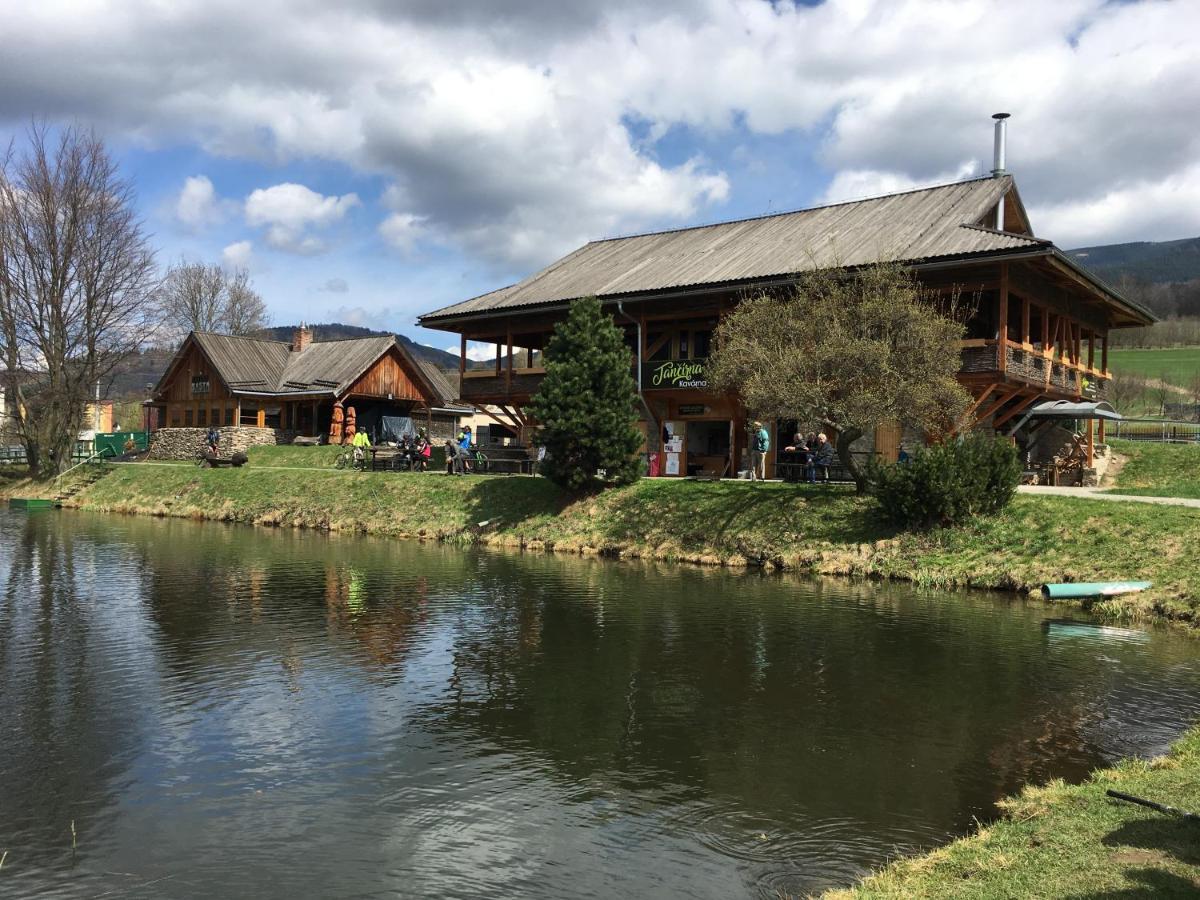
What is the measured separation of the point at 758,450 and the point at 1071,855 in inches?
820

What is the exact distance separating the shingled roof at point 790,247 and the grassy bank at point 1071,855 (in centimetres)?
1764

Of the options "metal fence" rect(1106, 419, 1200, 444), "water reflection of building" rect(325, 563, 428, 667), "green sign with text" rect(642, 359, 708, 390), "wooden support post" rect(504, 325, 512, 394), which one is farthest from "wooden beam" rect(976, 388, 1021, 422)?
"metal fence" rect(1106, 419, 1200, 444)

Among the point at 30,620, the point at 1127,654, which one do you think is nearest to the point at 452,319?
the point at 30,620

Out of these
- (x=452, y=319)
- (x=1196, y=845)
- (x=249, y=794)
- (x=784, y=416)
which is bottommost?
(x=249, y=794)

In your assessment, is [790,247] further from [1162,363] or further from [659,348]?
[1162,363]

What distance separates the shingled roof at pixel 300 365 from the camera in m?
47.7

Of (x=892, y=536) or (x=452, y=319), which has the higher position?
(x=452, y=319)

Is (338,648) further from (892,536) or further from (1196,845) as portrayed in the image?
(892,536)

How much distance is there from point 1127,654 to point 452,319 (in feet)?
86.1

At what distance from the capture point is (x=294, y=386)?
48875mm

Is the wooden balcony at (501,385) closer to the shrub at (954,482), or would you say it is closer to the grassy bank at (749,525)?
the grassy bank at (749,525)

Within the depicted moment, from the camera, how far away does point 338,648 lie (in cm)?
1209

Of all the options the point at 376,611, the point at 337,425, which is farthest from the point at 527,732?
the point at 337,425

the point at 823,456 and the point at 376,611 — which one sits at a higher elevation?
the point at 823,456
